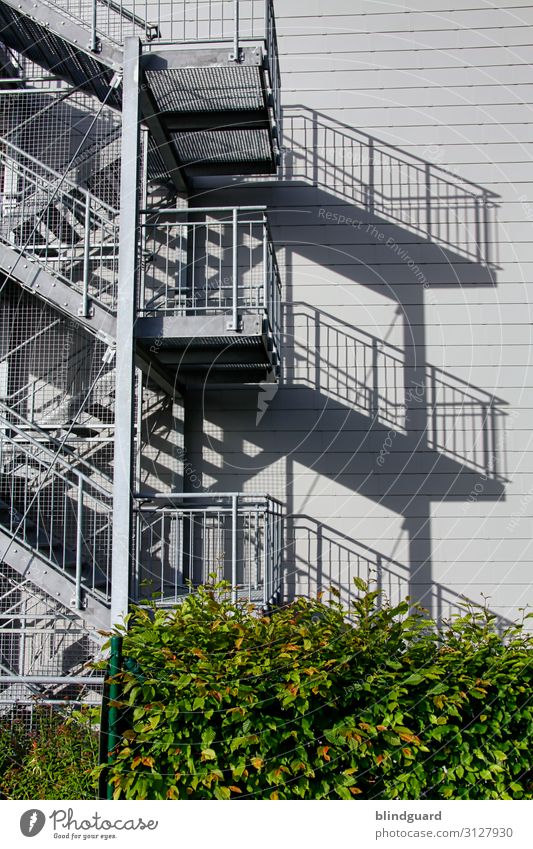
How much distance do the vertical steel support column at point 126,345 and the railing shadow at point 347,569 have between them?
10.1 ft

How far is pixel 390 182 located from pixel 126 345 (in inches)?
196

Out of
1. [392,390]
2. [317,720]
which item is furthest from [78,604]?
[392,390]

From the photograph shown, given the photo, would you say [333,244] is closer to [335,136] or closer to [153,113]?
[335,136]

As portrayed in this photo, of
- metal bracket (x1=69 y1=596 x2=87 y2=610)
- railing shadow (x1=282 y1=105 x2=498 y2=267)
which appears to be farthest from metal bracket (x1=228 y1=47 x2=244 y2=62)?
metal bracket (x1=69 y1=596 x2=87 y2=610)

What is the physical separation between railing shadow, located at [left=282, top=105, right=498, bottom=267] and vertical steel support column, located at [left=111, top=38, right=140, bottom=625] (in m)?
3.15

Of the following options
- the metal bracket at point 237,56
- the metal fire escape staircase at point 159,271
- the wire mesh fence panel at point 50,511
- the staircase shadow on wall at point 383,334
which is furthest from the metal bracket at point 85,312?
the metal bracket at point 237,56

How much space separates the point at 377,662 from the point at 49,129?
9.48 meters

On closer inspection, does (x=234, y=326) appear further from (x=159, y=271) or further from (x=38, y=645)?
(x=38, y=645)

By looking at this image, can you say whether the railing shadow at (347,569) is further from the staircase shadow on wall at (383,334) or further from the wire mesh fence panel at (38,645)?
the wire mesh fence panel at (38,645)

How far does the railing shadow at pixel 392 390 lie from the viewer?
12203 millimetres

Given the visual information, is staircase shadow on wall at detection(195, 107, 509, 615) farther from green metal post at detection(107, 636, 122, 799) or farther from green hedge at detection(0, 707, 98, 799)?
green metal post at detection(107, 636, 122, 799)

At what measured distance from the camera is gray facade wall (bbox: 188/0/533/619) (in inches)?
475

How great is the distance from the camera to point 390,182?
12.6 metres
